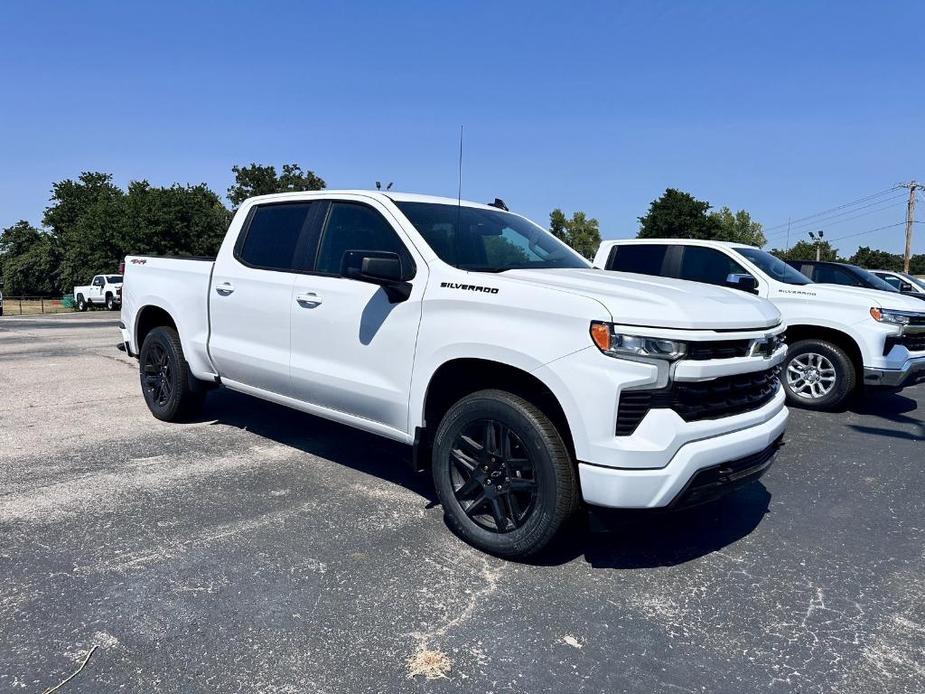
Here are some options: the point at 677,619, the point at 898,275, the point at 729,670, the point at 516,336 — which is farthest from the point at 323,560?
the point at 898,275

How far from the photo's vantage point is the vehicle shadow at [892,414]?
636 cm

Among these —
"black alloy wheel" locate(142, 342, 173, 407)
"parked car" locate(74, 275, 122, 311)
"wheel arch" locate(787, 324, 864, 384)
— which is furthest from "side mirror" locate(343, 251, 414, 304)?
"parked car" locate(74, 275, 122, 311)

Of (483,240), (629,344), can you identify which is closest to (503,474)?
(629,344)

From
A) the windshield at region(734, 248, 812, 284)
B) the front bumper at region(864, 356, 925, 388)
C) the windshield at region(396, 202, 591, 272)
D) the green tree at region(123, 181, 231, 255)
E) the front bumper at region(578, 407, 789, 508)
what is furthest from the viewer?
the green tree at region(123, 181, 231, 255)

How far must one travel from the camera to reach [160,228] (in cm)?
4650

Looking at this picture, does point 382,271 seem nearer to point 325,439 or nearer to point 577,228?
point 325,439

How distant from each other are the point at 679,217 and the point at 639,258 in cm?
4467

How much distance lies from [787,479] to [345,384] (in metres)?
3.30

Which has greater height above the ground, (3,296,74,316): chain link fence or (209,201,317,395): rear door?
(209,201,317,395): rear door

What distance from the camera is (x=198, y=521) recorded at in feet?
12.1

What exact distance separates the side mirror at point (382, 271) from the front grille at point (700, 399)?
1.40 meters

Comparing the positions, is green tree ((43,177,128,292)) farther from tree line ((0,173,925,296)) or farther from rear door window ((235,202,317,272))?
rear door window ((235,202,317,272))

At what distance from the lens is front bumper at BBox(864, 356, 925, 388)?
6641 millimetres

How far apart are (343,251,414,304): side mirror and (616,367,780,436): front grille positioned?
4.61 ft
